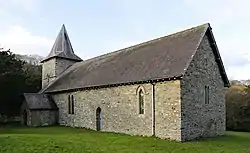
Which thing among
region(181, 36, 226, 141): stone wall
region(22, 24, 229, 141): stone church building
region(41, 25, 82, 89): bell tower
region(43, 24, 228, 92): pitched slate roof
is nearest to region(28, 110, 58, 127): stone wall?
region(22, 24, 229, 141): stone church building

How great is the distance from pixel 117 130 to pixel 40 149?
10.7 meters

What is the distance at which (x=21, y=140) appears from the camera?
17.3 meters

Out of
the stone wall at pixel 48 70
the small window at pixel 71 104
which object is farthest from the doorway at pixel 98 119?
the stone wall at pixel 48 70

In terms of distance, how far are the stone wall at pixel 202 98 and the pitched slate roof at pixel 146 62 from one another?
68 cm

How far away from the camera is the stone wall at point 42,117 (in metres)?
33.2

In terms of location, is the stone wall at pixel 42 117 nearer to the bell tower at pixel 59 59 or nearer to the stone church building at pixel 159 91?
the stone church building at pixel 159 91

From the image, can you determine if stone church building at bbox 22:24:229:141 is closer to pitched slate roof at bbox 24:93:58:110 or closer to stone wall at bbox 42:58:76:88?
pitched slate roof at bbox 24:93:58:110

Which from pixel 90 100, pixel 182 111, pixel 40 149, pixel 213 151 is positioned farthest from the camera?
pixel 90 100

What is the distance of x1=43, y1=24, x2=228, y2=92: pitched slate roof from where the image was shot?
72.7 ft

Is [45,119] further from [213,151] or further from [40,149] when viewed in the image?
[213,151]

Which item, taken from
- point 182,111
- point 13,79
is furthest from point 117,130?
point 13,79

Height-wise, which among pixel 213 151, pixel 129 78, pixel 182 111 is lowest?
pixel 213 151

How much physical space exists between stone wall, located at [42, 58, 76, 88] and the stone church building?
9746mm

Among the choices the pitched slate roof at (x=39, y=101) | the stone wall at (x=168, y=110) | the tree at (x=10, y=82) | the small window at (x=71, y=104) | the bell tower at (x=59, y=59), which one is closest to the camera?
the stone wall at (x=168, y=110)
